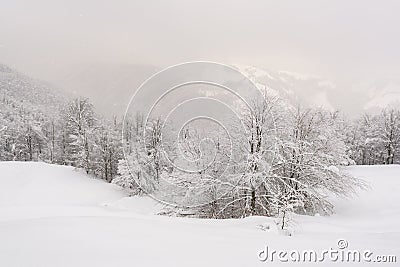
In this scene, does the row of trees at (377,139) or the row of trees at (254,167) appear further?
the row of trees at (377,139)

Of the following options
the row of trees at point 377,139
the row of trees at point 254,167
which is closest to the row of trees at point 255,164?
the row of trees at point 254,167

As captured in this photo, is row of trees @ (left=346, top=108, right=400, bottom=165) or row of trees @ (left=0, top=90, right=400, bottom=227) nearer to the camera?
row of trees @ (left=0, top=90, right=400, bottom=227)

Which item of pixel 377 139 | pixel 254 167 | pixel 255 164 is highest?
pixel 377 139

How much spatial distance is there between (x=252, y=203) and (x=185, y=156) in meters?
3.89

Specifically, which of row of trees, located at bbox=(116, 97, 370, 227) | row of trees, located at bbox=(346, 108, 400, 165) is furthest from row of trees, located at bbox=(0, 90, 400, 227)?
row of trees, located at bbox=(346, 108, 400, 165)

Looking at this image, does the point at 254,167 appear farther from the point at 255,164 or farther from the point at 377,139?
Answer: the point at 377,139

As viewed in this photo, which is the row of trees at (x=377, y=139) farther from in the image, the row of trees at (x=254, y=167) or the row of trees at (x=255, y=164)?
the row of trees at (x=254, y=167)

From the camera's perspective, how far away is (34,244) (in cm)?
391

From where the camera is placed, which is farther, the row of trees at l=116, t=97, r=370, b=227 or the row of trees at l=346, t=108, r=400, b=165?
the row of trees at l=346, t=108, r=400, b=165

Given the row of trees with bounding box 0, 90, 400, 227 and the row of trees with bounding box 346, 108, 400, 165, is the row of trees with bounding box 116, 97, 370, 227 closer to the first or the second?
the row of trees with bounding box 0, 90, 400, 227

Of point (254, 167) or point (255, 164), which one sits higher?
point (255, 164)

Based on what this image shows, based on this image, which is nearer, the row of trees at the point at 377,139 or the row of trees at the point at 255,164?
the row of trees at the point at 255,164

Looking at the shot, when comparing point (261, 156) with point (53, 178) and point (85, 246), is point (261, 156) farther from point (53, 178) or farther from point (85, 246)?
point (53, 178)

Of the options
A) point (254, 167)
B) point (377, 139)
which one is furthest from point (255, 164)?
point (377, 139)
